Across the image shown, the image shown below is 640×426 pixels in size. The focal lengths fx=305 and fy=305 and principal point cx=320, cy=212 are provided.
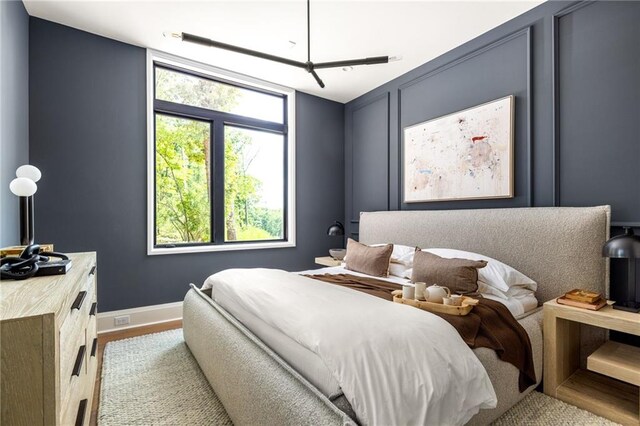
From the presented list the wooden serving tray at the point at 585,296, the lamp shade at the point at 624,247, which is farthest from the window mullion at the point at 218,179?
the lamp shade at the point at 624,247

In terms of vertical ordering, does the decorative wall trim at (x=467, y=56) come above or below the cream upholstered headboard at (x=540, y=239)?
above

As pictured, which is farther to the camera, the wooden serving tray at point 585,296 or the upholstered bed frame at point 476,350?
the wooden serving tray at point 585,296

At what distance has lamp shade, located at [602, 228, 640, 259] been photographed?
1.69 meters

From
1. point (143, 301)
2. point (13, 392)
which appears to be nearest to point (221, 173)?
point (143, 301)

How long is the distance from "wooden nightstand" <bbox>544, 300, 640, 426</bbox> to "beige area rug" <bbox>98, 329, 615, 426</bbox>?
76mm

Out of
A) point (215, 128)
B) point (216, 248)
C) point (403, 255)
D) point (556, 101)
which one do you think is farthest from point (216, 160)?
point (556, 101)

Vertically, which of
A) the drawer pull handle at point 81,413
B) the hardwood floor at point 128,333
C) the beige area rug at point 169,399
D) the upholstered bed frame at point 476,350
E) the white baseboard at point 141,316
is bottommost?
the hardwood floor at point 128,333

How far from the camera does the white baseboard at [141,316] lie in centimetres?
297

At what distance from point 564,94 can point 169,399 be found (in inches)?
139

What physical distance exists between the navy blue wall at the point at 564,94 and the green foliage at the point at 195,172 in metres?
2.27

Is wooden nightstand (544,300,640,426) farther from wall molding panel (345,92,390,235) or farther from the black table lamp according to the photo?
wall molding panel (345,92,390,235)

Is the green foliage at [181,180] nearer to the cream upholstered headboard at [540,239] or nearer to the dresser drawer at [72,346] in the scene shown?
the dresser drawer at [72,346]

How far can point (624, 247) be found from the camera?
1716 mm

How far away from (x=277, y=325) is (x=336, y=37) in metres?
2.71
